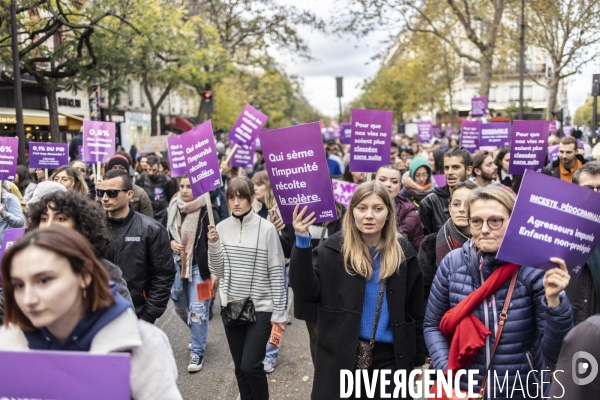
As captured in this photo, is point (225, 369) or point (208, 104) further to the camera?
point (208, 104)

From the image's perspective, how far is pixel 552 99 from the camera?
83.1ft

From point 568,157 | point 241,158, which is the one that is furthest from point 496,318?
point 241,158

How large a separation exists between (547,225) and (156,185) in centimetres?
748

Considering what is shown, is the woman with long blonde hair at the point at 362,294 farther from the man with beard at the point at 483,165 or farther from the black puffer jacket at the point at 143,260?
the man with beard at the point at 483,165

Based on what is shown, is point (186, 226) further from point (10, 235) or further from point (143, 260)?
point (10, 235)

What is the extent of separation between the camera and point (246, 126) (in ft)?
33.9

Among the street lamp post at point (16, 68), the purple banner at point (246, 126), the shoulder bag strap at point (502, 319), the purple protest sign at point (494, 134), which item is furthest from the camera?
the purple protest sign at point (494, 134)

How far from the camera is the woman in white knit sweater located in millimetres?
4684

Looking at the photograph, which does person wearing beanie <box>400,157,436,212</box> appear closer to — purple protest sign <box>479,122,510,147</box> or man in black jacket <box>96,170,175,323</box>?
man in black jacket <box>96,170,175,323</box>

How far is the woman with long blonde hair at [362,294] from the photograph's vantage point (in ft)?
11.6

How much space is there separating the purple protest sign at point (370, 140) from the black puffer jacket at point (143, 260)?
11.3 feet

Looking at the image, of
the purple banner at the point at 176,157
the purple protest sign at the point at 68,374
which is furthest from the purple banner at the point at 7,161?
the purple protest sign at the point at 68,374

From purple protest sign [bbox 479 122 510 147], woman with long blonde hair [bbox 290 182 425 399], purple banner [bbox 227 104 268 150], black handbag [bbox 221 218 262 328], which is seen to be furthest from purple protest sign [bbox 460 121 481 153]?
woman with long blonde hair [bbox 290 182 425 399]

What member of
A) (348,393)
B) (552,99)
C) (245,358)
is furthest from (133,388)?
(552,99)
